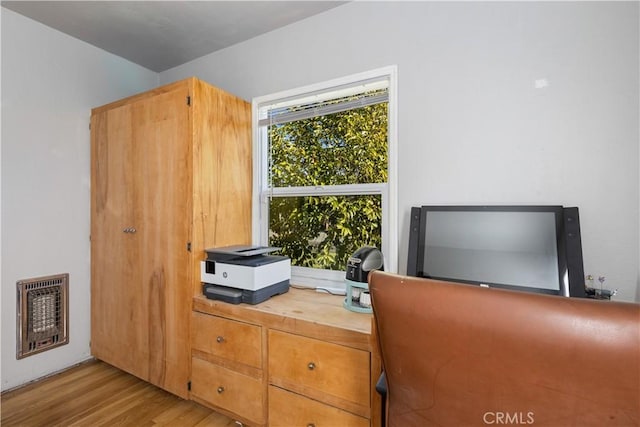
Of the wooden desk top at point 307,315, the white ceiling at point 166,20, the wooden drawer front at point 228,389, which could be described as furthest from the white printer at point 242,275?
the white ceiling at point 166,20

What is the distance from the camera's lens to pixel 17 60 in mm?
1970

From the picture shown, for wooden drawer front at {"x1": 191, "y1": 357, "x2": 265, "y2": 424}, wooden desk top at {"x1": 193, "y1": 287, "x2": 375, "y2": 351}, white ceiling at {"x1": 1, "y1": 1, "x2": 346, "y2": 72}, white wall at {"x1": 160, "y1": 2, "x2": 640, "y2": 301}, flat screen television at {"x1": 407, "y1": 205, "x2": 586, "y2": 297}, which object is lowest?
wooden drawer front at {"x1": 191, "y1": 357, "x2": 265, "y2": 424}

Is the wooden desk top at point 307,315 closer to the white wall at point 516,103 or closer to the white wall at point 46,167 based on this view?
the white wall at point 516,103

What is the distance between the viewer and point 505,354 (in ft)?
1.99

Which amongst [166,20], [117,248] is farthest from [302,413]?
[166,20]

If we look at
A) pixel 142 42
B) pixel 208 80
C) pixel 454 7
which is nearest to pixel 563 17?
pixel 454 7

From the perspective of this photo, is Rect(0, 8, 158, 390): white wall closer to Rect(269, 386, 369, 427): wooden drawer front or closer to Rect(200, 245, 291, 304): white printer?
Rect(200, 245, 291, 304): white printer

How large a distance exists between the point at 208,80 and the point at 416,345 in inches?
99.6

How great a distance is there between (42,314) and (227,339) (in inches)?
59.9

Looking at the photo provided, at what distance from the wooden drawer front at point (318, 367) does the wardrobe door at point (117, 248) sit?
3.43 feet

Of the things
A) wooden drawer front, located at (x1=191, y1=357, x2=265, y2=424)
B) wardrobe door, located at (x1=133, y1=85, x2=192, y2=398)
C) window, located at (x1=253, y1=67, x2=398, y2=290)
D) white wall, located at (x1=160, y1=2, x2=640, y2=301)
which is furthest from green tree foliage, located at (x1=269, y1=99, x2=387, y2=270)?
wooden drawer front, located at (x1=191, y1=357, x2=265, y2=424)

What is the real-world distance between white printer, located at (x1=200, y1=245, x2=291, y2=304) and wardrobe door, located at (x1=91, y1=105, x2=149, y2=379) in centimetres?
58

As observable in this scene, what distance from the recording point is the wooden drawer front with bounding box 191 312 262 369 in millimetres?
1524

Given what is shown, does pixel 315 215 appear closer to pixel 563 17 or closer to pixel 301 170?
pixel 301 170
